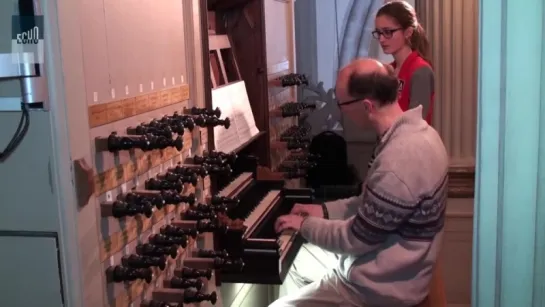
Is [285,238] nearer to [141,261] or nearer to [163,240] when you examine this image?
[163,240]

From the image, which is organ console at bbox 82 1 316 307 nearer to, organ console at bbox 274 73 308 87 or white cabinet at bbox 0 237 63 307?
white cabinet at bbox 0 237 63 307

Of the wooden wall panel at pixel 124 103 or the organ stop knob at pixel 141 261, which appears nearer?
the wooden wall panel at pixel 124 103

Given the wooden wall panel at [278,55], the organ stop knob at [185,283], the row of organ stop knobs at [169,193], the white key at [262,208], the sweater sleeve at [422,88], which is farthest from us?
the wooden wall panel at [278,55]

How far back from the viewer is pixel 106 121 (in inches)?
66.4

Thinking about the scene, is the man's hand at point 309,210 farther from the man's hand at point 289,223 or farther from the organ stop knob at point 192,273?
the organ stop knob at point 192,273

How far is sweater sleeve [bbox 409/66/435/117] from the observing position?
313 cm

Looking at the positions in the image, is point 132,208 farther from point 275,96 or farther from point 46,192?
point 275,96

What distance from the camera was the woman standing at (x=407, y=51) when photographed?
124 inches

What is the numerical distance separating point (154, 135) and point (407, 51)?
182cm

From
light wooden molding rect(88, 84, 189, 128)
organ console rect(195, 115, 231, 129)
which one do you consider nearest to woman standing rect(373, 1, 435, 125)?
organ console rect(195, 115, 231, 129)

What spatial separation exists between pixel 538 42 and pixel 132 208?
1266 millimetres

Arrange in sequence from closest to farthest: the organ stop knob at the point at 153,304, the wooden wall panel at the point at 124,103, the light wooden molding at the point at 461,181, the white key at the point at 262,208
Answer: the wooden wall panel at the point at 124,103 < the organ stop knob at the point at 153,304 < the white key at the point at 262,208 < the light wooden molding at the point at 461,181

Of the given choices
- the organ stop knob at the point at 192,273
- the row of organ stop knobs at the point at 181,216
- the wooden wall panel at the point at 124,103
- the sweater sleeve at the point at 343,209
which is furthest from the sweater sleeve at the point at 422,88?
the organ stop knob at the point at 192,273

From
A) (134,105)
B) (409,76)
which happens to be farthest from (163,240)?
(409,76)
